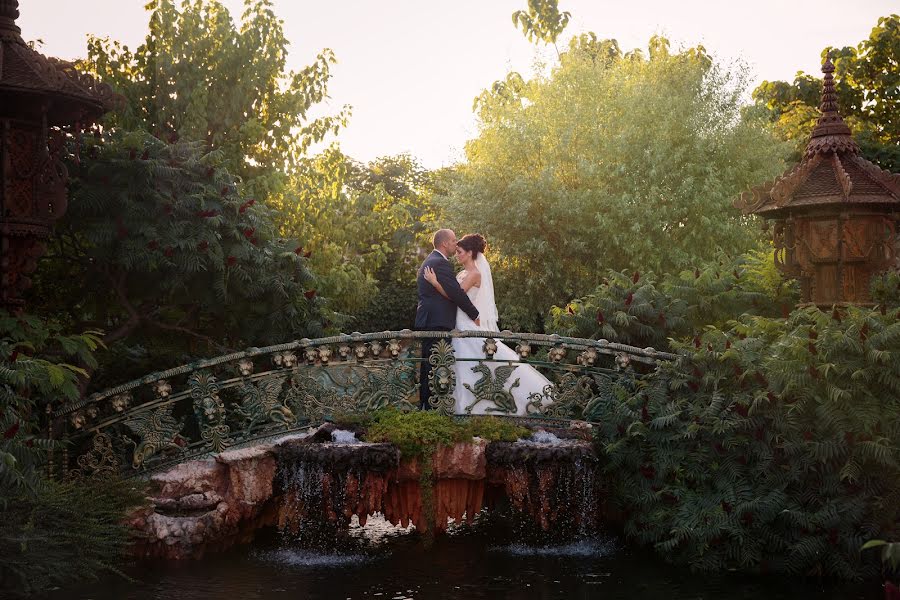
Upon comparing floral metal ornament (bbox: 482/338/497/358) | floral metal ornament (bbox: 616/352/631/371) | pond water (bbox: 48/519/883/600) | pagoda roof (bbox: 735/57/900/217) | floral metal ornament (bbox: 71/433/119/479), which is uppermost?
pagoda roof (bbox: 735/57/900/217)

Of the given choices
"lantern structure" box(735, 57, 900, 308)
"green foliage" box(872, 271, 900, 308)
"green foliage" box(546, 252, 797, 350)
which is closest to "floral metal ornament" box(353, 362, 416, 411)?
"green foliage" box(546, 252, 797, 350)

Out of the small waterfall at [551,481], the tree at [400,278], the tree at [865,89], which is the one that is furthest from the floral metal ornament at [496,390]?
the tree at [865,89]

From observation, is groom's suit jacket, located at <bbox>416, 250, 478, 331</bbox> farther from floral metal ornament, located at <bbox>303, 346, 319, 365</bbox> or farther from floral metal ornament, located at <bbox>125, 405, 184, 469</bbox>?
floral metal ornament, located at <bbox>125, 405, 184, 469</bbox>

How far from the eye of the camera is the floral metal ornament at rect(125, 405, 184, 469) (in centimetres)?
1147

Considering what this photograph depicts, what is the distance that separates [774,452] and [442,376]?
3717 mm

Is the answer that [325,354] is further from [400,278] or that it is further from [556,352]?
[400,278]

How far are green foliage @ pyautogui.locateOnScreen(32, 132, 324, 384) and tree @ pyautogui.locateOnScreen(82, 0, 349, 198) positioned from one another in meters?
6.95

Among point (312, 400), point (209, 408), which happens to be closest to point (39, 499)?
point (209, 408)

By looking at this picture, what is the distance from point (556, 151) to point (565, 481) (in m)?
20.0

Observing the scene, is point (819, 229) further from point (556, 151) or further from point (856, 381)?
point (556, 151)

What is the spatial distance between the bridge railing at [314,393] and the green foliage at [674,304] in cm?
214

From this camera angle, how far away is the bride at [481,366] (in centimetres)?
1218

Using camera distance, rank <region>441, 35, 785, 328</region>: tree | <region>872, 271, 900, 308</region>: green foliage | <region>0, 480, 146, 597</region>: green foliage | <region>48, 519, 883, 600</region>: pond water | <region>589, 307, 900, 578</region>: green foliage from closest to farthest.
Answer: <region>0, 480, 146, 597</region>: green foliage, <region>48, 519, 883, 600</region>: pond water, <region>589, 307, 900, 578</region>: green foliage, <region>872, 271, 900, 308</region>: green foliage, <region>441, 35, 785, 328</region>: tree

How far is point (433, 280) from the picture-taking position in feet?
43.0
